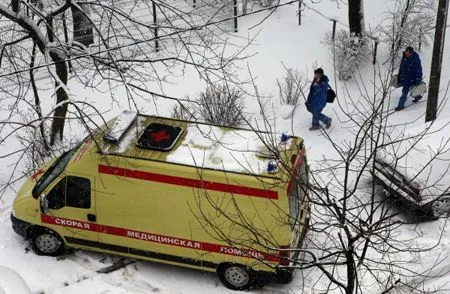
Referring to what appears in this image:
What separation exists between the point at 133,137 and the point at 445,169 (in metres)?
4.89

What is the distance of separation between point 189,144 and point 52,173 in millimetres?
2206

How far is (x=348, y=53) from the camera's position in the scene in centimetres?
1602

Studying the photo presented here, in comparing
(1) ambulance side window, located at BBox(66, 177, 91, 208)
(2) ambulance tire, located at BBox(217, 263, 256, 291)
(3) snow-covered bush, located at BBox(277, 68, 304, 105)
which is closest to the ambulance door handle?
(1) ambulance side window, located at BBox(66, 177, 91, 208)

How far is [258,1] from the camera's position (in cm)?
1912

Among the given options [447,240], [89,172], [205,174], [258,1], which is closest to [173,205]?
[205,174]

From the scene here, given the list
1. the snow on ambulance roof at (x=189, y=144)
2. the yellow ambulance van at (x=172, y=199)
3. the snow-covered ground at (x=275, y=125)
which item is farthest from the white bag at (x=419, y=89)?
the snow on ambulance roof at (x=189, y=144)

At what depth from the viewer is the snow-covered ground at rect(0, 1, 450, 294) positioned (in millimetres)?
10648

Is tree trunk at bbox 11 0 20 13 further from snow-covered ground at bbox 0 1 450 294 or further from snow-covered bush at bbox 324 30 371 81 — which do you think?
snow-covered bush at bbox 324 30 371 81

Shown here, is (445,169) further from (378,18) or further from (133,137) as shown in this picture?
(378,18)

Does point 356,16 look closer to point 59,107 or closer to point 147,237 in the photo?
point 59,107

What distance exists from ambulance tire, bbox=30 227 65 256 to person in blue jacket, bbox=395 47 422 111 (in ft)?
24.4

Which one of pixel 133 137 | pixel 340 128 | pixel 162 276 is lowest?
pixel 162 276

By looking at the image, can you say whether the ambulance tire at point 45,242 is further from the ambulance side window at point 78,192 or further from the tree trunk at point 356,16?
the tree trunk at point 356,16

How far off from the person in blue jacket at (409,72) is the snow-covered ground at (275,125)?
0.41m
